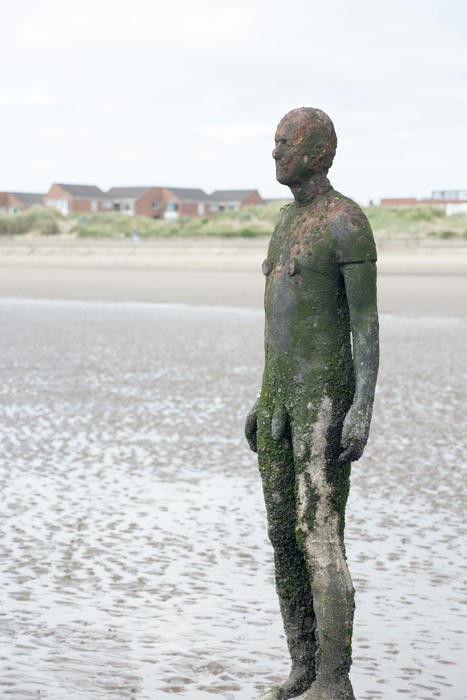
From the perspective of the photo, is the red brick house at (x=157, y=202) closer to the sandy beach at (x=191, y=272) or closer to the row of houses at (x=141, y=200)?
the row of houses at (x=141, y=200)

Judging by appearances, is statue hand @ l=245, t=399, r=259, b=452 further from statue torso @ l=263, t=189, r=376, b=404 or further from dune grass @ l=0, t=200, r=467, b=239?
dune grass @ l=0, t=200, r=467, b=239

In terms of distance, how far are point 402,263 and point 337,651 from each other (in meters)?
32.8

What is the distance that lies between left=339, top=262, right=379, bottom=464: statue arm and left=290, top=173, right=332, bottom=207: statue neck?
0.31 metres

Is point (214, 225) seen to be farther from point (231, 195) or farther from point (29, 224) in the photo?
point (231, 195)

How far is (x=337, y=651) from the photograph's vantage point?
3.55 meters

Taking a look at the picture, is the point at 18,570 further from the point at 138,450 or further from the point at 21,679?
the point at 138,450

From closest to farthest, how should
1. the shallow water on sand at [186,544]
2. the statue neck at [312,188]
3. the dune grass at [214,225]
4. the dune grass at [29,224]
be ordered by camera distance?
the statue neck at [312,188]
the shallow water on sand at [186,544]
the dune grass at [214,225]
the dune grass at [29,224]

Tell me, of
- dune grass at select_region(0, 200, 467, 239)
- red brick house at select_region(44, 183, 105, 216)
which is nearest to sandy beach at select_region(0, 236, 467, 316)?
dune grass at select_region(0, 200, 467, 239)

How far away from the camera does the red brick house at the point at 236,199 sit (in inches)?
3927

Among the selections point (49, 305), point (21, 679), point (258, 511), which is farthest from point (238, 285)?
point (21, 679)

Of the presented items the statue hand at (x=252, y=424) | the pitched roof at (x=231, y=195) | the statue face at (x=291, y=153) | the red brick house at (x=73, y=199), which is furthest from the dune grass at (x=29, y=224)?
the statue face at (x=291, y=153)

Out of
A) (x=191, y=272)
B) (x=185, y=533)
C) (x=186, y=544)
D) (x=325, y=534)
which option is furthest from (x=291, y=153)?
(x=191, y=272)

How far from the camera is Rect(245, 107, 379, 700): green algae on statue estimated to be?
11.5ft

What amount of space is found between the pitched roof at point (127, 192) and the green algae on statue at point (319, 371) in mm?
95924
